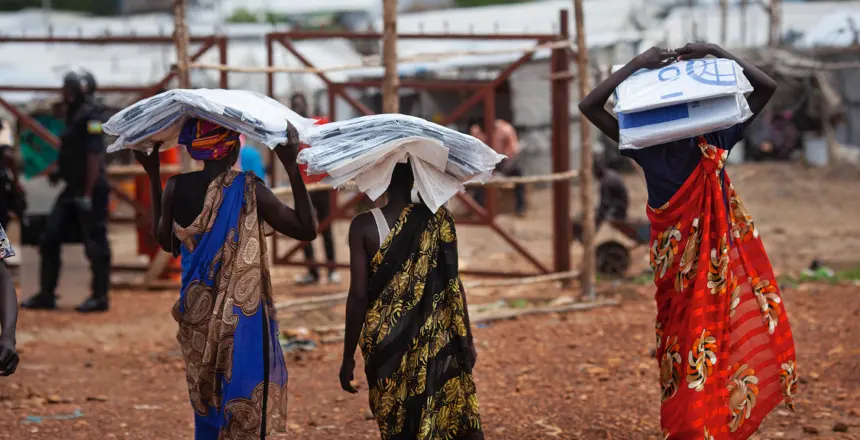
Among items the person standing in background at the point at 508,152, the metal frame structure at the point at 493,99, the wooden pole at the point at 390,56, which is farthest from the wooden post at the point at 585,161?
the person standing in background at the point at 508,152

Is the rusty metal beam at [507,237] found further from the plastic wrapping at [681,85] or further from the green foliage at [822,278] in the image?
the plastic wrapping at [681,85]

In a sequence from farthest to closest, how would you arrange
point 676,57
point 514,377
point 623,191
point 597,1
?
point 597,1 < point 623,191 < point 514,377 < point 676,57

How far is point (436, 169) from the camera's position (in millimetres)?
4156

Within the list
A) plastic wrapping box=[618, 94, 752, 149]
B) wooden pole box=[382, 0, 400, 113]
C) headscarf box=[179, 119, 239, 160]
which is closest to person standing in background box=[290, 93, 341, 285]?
wooden pole box=[382, 0, 400, 113]

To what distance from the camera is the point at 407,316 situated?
407 cm

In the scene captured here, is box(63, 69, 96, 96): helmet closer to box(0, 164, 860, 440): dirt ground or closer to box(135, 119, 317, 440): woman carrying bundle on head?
box(0, 164, 860, 440): dirt ground

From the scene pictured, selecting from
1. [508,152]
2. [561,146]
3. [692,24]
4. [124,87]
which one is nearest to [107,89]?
[124,87]

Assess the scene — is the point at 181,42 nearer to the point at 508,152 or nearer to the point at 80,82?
the point at 80,82

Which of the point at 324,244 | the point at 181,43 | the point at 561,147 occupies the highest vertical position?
the point at 181,43

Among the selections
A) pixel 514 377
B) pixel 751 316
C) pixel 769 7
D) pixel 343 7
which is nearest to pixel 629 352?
pixel 514 377

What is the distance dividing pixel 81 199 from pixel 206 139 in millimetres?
5380

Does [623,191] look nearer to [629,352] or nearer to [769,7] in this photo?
Result: [629,352]

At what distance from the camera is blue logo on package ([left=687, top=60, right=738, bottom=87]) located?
4219 millimetres

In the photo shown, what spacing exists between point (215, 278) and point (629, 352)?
380cm
